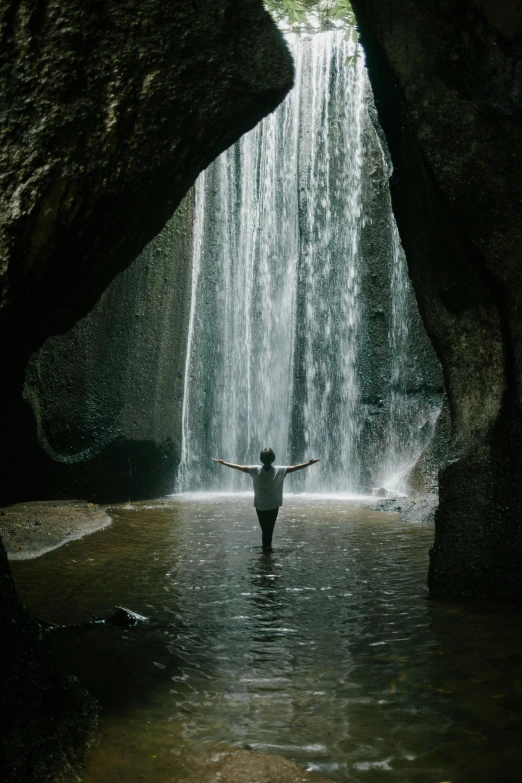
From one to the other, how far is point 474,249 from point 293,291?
564 inches

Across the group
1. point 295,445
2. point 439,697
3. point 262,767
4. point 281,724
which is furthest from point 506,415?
point 295,445

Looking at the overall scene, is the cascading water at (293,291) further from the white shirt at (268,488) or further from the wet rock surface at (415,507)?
the white shirt at (268,488)

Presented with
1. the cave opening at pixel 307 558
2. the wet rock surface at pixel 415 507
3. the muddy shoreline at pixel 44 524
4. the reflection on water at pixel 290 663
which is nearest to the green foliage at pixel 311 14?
the cave opening at pixel 307 558

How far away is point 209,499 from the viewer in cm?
1495

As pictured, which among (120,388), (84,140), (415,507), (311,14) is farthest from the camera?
(311,14)

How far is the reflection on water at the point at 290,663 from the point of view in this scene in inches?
126

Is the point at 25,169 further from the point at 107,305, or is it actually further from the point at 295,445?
the point at 295,445

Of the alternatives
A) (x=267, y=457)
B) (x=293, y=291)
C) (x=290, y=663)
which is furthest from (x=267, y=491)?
(x=293, y=291)

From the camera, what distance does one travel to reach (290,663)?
438 cm

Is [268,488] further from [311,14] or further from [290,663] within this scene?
[311,14]

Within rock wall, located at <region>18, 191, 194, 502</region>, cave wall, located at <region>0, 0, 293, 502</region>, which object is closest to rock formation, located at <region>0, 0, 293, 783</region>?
cave wall, located at <region>0, 0, 293, 502</region>

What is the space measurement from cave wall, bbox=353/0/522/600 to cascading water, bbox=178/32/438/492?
12.2 m

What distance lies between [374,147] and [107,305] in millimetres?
10225

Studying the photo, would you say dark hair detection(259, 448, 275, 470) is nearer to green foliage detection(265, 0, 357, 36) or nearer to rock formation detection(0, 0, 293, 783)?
rock formation detection(0, 0, 293, 783)
